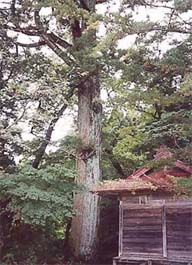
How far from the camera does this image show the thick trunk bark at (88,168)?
527 inches

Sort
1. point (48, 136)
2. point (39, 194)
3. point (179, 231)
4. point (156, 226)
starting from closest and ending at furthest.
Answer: point (39, 194), point (179, 231), point (156, 226), point (48, 136)

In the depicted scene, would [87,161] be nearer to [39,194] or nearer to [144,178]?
[144,178]

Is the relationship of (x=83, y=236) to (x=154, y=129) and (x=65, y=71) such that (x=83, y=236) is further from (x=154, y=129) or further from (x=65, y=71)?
(x=65, y=71)

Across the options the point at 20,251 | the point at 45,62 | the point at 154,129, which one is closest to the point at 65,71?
the point at 45,62

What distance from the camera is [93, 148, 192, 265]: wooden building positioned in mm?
11312

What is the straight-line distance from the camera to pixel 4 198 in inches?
467

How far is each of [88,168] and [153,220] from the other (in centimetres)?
276

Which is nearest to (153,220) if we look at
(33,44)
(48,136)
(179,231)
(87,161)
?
(179,231)

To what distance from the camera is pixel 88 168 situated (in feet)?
44.9

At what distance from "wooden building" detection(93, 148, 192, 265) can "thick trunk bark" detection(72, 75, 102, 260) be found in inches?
53.2

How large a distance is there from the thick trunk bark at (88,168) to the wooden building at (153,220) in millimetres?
1352

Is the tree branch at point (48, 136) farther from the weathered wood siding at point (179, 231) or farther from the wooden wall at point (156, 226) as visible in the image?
the weathered wood siding at point (179, 231)

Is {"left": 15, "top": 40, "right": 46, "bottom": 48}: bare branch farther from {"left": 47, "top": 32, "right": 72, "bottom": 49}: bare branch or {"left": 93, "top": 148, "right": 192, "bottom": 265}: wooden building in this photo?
{"left": 93, "top": 148, "right": 192, "bottom": 265}: wooden building

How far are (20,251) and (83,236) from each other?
6.33 ft
